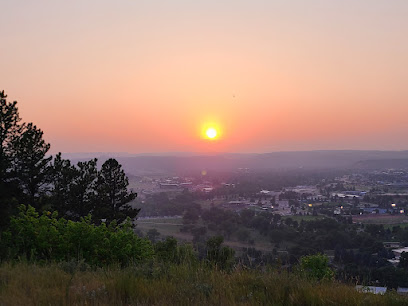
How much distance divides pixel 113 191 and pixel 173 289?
27.1 metres

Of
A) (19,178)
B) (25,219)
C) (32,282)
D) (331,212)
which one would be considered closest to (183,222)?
(331,212)

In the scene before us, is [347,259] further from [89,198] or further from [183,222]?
[183,222]

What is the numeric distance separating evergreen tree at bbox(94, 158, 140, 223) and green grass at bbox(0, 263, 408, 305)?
24.1 metres

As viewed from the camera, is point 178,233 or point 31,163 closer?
point 31,163

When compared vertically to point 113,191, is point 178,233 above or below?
below

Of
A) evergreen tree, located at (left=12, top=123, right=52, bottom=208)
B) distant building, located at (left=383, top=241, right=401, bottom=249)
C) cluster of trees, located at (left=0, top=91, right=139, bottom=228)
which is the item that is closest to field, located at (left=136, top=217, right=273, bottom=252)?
distant building, located at (left=383, top=241, right=401, bottom=249)

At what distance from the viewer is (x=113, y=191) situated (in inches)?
1211

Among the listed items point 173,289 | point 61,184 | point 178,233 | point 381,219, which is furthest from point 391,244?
point 173,289

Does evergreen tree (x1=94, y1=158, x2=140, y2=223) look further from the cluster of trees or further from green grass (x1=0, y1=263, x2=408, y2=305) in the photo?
green grass (x1=0, y1=263, x2=408, y2=305)

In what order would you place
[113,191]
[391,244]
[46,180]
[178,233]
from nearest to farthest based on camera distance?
[46,180] < [113,191] < [391,244] < [178,233]

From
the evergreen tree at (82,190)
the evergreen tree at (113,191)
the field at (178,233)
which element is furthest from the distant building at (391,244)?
the evergreen tree at (82,190)

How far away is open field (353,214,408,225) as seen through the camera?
59.1 metres

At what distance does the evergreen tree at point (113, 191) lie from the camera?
2938cm

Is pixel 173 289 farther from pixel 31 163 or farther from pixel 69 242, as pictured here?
pixel 31 163
